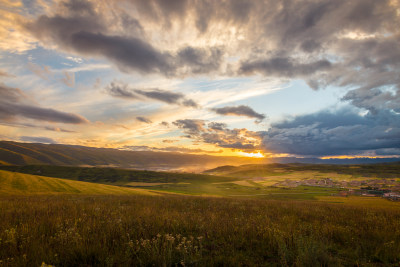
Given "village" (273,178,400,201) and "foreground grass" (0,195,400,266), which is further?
"village" (273,178,400,201)

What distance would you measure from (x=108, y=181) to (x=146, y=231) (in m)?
186

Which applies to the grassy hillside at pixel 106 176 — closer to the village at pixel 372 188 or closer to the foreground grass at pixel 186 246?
the village at pixel 372 188

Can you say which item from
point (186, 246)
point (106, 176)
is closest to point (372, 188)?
point (186, 246)

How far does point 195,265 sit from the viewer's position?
13.9 ft

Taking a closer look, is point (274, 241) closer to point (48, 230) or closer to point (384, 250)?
point (384, 250)

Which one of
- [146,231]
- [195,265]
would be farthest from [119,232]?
[195,265]

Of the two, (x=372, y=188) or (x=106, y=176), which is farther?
(x=106, y=176)

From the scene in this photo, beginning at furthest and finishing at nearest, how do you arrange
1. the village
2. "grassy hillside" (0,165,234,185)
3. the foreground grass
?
"grassy hillside" (0,165,234,185) → the village → the foreground grass

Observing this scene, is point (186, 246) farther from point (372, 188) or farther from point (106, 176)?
point (106, 176)

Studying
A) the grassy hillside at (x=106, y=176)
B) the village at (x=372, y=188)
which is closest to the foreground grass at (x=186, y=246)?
the village at (x=372, y=188)

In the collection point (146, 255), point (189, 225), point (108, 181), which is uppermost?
point (146, 255)

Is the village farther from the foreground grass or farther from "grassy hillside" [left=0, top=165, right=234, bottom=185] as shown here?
"grassy hillside" [left=0, top=165, right=234, bottom=185]

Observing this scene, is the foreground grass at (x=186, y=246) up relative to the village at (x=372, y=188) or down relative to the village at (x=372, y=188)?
up

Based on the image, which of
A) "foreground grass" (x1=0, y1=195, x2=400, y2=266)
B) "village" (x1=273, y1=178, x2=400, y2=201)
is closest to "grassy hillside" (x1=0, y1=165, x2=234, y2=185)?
"village" (x1=273, y1=178, x2=400, y2=201)
